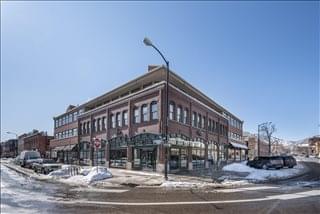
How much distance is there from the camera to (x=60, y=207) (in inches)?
531

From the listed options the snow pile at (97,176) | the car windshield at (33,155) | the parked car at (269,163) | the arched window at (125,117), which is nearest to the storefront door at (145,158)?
the arched window at (125,117)

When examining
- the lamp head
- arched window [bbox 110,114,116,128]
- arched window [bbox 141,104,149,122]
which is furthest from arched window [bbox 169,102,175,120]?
the lamp head

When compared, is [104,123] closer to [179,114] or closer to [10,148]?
[179,114]

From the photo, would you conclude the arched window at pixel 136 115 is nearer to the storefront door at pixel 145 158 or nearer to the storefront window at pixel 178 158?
the storefront door at pixel 145 158

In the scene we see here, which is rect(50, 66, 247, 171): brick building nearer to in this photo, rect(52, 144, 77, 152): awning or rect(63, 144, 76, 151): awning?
rect(63, 144, 76, 151): awning

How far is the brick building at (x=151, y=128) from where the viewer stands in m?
36.2

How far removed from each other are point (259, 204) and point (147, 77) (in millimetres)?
30672

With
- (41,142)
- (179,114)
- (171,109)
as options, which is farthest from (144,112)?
(41,142)

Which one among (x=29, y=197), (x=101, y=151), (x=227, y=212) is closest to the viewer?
(x=227, y=212)

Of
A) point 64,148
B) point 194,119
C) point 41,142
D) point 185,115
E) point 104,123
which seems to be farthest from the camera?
point 41,142

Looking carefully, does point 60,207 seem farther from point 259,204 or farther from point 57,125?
point 57,125

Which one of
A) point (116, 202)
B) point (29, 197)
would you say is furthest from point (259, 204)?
point (29, 197)

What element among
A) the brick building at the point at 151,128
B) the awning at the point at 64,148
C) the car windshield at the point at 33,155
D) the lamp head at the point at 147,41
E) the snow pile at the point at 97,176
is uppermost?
the lamp head at the point at 147,41

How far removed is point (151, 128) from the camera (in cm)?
3647
